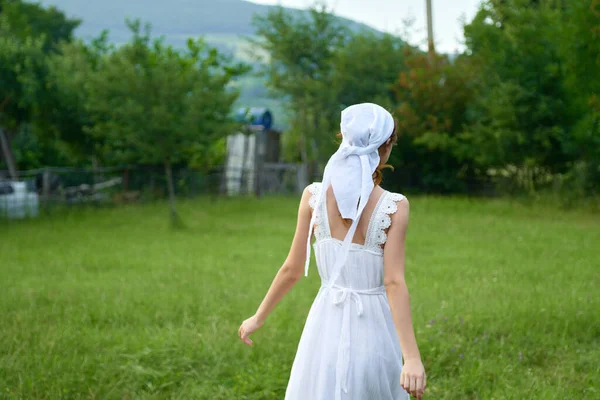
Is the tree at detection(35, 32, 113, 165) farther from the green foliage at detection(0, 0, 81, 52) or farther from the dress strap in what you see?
the dress strap

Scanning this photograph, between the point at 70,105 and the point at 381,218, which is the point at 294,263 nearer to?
the point at 381,218

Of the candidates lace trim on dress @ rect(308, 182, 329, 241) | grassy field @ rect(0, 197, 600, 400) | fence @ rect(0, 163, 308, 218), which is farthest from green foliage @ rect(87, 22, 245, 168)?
lace trim on dress @ rect(308, 182, 329, 241)

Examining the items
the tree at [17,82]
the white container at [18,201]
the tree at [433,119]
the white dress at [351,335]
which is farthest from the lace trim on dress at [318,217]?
the tree at [433,119]

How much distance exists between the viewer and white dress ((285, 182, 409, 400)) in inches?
136

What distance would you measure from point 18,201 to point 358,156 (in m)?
18.6

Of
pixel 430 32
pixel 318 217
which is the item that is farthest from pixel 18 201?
pixel 318 217

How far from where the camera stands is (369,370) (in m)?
3.48

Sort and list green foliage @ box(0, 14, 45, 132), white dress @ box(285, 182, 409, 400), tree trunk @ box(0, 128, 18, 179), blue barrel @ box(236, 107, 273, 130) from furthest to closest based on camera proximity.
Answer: blue barrel @ box(236, 107, 273, 130)
tree trunk @ box(0, 128, 18, 179)
green foliage @ box(0, 14, 45, 132)
white dress @ box(285, 182, 409, 400)

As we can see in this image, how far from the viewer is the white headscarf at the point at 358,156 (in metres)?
3.33

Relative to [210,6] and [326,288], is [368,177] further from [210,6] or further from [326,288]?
[210,6]

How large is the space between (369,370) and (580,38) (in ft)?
59.7

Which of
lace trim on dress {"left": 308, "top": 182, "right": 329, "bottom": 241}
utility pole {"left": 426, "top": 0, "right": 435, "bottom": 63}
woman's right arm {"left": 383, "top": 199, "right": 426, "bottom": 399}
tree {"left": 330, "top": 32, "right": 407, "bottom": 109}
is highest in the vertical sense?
utility pole {"left": 426, "top": 0, "right": 435, "bottom": 63}

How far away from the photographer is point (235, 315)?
847 centimetres

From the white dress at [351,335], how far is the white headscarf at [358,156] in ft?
0.42
